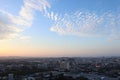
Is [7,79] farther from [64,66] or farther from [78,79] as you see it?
[64,66]

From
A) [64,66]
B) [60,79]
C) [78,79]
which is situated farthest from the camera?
[64,66]

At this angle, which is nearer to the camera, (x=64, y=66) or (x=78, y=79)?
(x=78, y=79)

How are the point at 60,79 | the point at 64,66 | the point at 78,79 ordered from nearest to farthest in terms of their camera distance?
the point at 60,79 → the point at 78,79 → the point at 64,66

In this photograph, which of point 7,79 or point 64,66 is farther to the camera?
point 64,66

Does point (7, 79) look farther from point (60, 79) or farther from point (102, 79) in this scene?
point (102, 79)

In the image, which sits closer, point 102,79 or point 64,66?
point 102,79

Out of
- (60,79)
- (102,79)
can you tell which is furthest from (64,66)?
(60,79)

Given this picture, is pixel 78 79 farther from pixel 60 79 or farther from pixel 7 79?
pixel 7 79
